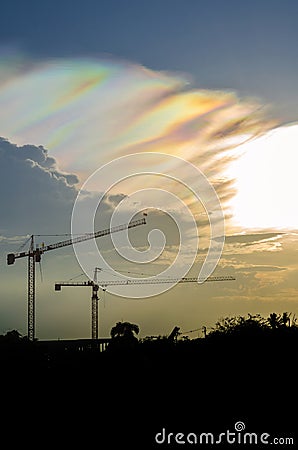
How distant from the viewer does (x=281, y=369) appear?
31469 millimetres

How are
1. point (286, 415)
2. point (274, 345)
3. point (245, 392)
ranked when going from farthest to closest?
1. point (274, 345)
2. point (245, 392)
3. point (286, 415)

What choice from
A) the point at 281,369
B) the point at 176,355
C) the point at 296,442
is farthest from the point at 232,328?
the point at 296,442

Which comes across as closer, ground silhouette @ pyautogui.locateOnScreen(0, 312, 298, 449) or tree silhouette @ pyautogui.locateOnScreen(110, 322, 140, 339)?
ground silhouette @ pyautogui.locateOnScreen(0, 312, 298, 449)

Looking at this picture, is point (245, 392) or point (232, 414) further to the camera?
A: point (245, 392)

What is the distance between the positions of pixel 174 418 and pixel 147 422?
107cm

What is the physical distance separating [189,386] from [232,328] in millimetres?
23937

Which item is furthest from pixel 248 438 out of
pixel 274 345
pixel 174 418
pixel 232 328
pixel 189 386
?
pixel 232 328

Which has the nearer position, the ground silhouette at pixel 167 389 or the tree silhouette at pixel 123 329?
the ground silhouette at pixel 167 389

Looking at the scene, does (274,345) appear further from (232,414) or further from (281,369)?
(232,414)

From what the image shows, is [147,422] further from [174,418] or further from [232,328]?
[232,328]

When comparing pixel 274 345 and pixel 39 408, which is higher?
pixel 274 345

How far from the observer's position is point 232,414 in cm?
2706

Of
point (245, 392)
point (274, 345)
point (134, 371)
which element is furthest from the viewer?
point (274, 345)

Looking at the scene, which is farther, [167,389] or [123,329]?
[123,329]
